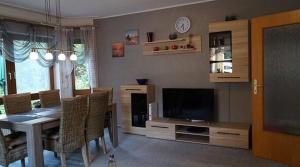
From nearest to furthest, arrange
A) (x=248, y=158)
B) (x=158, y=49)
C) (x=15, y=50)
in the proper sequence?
(x=248, y=158)
(x=15, y=50)
(x=158, y=49)

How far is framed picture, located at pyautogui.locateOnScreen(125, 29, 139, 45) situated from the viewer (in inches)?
200

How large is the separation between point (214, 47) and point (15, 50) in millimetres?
3832

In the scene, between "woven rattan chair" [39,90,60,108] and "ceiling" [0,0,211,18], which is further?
"ceiling" [0,0,211,18]

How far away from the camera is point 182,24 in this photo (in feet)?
14.9

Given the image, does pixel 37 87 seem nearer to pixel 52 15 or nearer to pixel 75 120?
pixel 52 15

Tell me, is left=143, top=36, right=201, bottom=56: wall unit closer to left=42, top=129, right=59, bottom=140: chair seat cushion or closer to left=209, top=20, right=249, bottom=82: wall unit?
left=209, top=20, right=249, bottom=82: wall unit

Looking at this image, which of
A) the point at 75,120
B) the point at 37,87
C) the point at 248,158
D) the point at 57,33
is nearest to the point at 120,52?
the point at 57,33

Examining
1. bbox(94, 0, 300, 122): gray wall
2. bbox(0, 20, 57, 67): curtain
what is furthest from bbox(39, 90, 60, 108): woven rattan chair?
bbox(94, 0, 300, 122): gray wall

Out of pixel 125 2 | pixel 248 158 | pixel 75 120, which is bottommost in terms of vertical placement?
pixel 248 158

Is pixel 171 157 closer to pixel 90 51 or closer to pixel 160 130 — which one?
pixel 160 130

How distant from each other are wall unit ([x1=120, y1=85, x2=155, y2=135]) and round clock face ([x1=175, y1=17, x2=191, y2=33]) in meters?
1.32

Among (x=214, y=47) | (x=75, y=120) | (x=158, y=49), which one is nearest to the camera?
(x=75, y=120)

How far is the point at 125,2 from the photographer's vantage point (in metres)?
4.32

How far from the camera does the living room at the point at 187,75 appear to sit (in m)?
3.24
